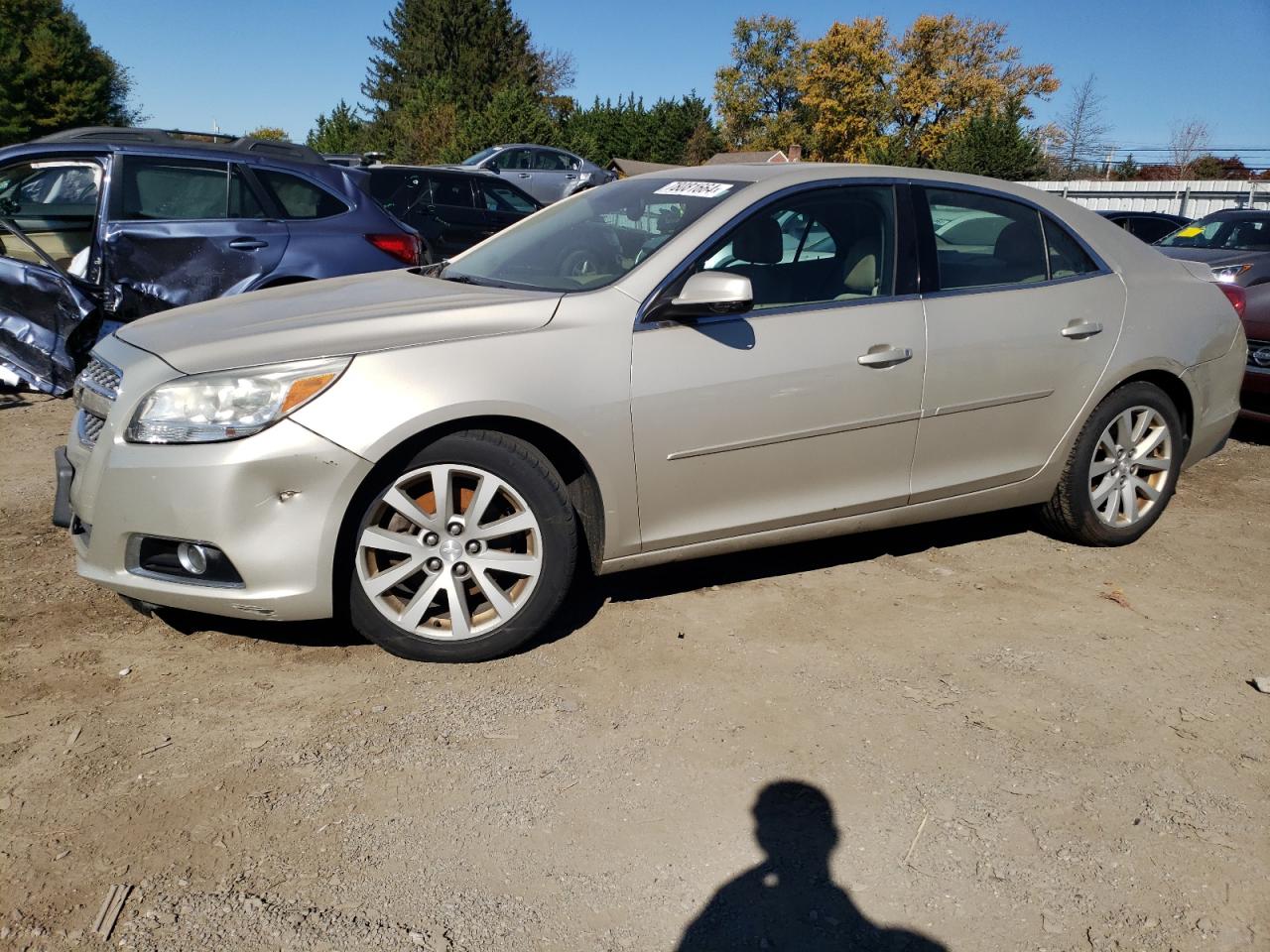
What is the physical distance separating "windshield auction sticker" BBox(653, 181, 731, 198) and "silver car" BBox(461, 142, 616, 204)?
60.8 feet

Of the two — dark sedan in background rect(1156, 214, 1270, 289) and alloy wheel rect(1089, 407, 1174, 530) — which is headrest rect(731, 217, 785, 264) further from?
dark sedan in background rect(1156, 214, 1270, 289)

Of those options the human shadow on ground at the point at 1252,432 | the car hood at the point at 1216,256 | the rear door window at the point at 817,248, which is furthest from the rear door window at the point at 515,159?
the rear door window at the point at 817,248

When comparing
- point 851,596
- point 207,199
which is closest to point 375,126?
point 207,199

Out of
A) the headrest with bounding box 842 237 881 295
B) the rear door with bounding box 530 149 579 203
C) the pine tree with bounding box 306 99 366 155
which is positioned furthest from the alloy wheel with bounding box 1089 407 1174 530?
the pine tree with bounding box 306 99 366 155

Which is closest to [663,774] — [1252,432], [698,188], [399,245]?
[698,188]

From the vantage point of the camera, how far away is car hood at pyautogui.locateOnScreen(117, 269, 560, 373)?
3209 mm

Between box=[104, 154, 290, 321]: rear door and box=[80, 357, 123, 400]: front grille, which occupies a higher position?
box=[104, 154, 290, 321]: rear door

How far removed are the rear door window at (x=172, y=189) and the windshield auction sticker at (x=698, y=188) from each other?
3.83 meters

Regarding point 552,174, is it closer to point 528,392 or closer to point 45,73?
point 528,392

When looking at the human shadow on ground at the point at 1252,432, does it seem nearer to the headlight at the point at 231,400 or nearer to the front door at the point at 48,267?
the headlight at the point at 231,400

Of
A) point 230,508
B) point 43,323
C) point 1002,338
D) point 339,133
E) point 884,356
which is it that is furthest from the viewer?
point 339,133

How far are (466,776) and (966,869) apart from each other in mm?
1303

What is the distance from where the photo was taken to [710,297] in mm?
3445

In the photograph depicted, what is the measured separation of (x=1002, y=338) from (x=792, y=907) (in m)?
2.58
